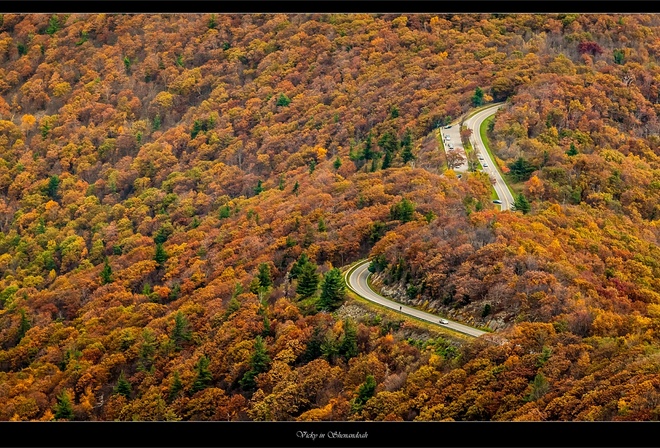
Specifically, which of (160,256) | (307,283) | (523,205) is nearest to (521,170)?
(523,205)

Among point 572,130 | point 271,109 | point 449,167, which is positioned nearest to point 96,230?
point 271,109

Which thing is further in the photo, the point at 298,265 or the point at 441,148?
the point at 441,148

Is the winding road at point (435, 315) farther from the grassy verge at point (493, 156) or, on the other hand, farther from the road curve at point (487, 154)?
the grassy verge at point (493, 156)

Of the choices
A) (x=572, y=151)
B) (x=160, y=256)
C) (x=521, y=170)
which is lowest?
(x=160, y=256)

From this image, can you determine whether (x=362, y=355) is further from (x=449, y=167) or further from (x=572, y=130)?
(x=572, y=130)

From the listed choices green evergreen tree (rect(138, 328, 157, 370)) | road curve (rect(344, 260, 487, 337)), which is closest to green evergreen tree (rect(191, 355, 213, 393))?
green evergreen tree (rect(138, 328, 157, 370))

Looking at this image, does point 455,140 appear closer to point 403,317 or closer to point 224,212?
point 224,212

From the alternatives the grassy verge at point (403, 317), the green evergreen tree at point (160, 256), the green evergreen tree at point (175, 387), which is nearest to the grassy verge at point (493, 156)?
the grassy verge at point (403, 317)

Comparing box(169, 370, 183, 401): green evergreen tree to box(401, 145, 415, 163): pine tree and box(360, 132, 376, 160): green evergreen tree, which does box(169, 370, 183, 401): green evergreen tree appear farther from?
box(360, 132, 376, 160): green evergreen tree
